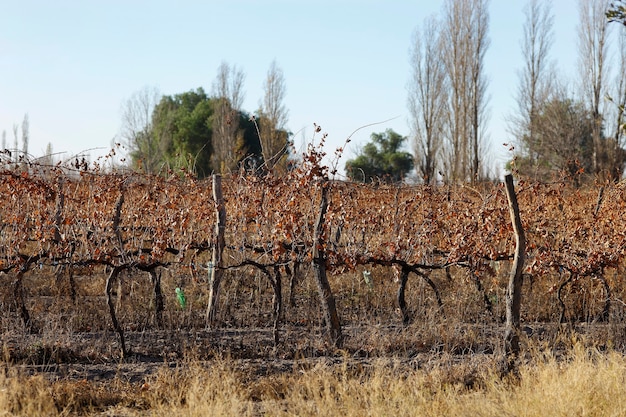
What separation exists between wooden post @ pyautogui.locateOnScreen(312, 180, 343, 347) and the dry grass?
2.62 feet

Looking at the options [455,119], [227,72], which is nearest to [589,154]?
[455,119]

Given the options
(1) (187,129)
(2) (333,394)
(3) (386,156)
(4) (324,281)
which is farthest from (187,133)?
(2) (333,394)

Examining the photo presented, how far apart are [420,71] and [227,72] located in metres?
6.99

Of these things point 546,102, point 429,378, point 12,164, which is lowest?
point 429,378

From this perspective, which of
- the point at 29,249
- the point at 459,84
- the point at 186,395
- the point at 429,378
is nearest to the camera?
the point at 186,395

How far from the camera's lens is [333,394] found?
4910mm

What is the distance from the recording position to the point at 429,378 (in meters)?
5.41

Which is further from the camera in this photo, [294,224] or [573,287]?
[573,287]

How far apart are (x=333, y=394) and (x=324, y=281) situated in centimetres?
181

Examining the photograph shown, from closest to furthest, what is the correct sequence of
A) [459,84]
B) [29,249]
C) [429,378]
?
[429,378], [29,249], [459,84]

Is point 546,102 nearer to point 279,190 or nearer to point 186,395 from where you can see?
point 279,190

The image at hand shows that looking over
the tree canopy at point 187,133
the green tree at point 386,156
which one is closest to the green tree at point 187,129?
the tree canopy at point 187,133

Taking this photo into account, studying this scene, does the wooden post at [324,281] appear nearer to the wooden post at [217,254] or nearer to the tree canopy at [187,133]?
the wooden post at [217,254]

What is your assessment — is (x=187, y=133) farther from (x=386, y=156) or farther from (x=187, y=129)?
(x=386, y=156)
